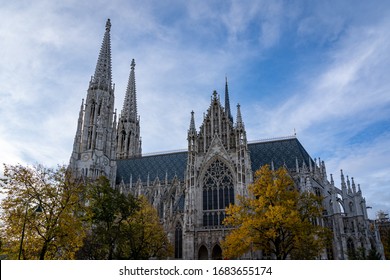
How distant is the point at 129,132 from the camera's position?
253 ft

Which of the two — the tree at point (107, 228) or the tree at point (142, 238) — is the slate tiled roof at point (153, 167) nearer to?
the tree at point (142, 238)

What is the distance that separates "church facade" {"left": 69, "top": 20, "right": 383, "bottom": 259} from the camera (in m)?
39.0

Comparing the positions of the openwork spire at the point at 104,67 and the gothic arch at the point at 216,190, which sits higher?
the openwork spire at the point at 104,67

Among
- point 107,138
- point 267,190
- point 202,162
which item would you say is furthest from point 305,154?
point 107,138

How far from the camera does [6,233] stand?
21.2 metres

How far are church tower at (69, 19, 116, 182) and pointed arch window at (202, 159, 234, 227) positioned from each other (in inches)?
872

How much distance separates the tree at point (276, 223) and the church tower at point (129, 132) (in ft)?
166

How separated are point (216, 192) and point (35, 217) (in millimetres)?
23203

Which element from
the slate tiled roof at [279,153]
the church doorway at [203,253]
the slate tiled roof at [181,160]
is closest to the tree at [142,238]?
the church doorway at [203,253]

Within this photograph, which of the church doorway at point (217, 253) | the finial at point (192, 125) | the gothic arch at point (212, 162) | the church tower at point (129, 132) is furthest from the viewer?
the church tower at point (129, 132)

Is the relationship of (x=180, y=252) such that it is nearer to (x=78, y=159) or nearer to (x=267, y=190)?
(x=267, y=190)

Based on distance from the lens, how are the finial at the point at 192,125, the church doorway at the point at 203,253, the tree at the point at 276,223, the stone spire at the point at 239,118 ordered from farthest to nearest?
the finial at the point at 192,125 → the stone spire at the point at 239,118 → the church doorway at the point at 203,253 → the tree at the point at 276,223

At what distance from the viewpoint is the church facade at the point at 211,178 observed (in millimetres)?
39031

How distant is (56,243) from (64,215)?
1942 mm
